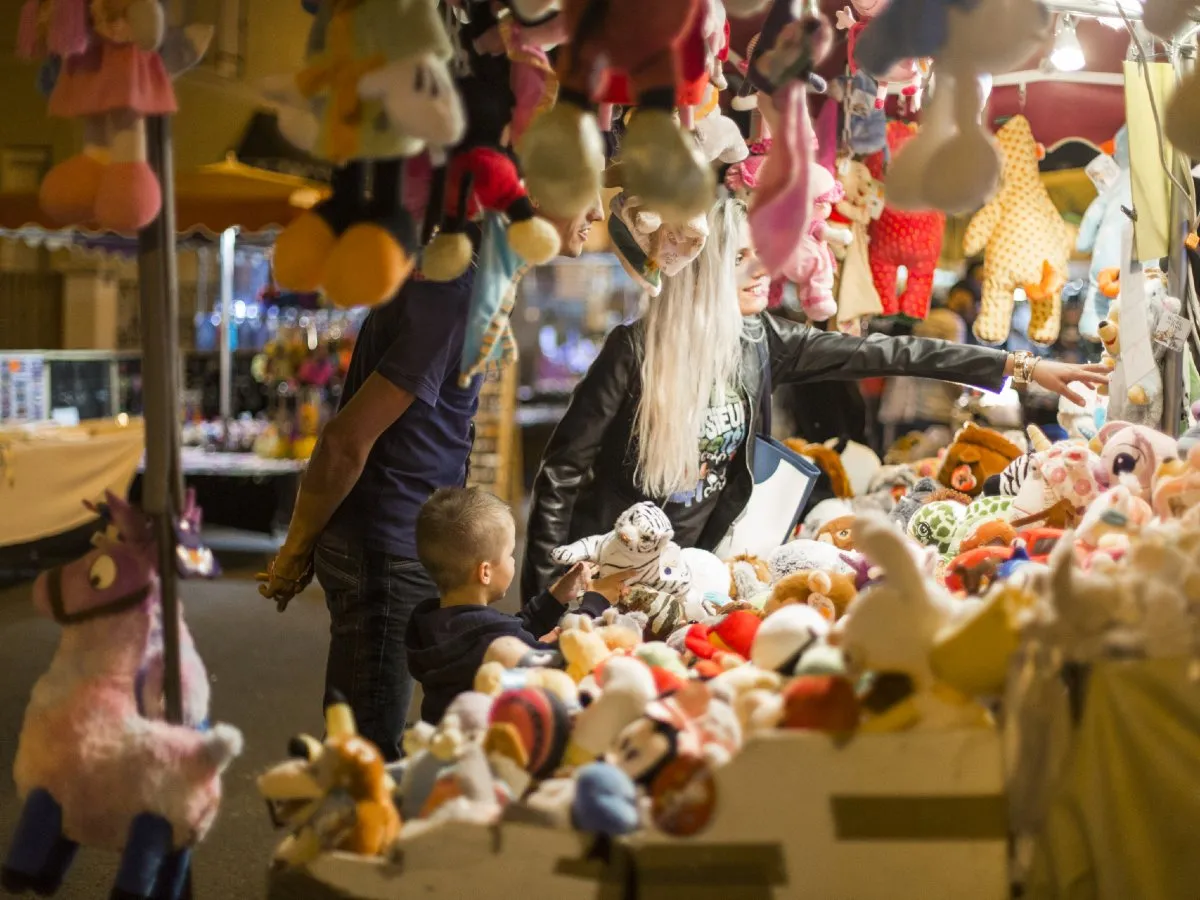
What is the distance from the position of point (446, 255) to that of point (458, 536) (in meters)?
0.61

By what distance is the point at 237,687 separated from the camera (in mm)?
4711

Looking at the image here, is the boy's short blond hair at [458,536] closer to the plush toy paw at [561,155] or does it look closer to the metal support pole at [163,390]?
the metal support pole at [163,390]

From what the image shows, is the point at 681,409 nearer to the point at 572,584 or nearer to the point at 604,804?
the point at 572,584

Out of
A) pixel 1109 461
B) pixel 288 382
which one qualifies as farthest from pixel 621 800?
pixel 288 382

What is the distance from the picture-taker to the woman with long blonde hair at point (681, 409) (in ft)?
8.66

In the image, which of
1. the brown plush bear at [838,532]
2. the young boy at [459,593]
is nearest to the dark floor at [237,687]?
the young boy at [459,593]

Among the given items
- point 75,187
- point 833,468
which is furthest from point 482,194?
point 833,468

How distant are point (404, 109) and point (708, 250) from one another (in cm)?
143

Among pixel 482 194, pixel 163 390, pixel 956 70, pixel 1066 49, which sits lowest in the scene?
pixel 163 390

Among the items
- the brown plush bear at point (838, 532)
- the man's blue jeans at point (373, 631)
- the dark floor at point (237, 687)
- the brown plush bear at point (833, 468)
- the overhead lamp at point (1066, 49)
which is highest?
the overhead lamp at point (1066, 49)

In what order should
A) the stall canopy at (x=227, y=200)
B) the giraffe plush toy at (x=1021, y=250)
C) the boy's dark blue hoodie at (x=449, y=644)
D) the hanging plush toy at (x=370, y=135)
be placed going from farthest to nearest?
the stall canopy at (x=227, y=200), the giraffe plush toy at (x=1021, y=250), the boy's dark blue hoodie at (x=449, y=644), the hanging plush toy at (x=370, y=135)

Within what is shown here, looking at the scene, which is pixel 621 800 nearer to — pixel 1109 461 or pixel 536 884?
pixel 536 884

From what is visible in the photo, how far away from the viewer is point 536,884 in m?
1.20

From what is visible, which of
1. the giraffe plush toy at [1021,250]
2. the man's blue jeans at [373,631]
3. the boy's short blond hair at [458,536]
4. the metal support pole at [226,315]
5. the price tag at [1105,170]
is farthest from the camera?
the metal support pole at [226,315]
